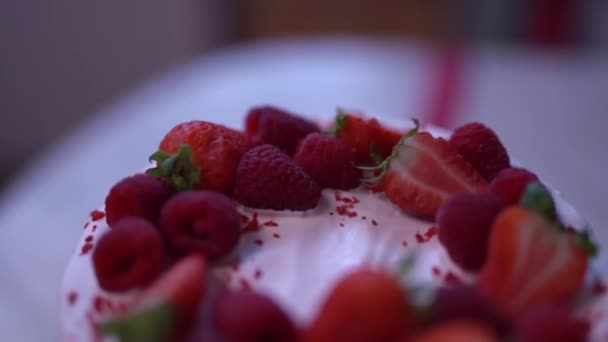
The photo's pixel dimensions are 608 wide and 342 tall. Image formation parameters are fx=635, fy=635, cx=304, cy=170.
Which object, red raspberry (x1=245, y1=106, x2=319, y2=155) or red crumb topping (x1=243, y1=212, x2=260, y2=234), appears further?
red raspberry (x1=245, y1=106, x2=319, y2=155)

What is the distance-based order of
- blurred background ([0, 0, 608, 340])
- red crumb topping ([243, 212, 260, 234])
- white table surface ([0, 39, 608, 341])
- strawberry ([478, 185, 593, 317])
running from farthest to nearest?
blurred background ([0, 0, 608, 340]) < white table surface ([0, 39, 608, 341]) < red crumb topping ([243, 212, 260, 234]) < strawberry ([478, 185, 593, 317])

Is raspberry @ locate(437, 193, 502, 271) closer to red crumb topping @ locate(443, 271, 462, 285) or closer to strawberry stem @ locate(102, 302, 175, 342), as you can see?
red crumb topping @ locate(443, 271, 462, 285)

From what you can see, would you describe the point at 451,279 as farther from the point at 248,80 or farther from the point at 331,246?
the point at 248,80

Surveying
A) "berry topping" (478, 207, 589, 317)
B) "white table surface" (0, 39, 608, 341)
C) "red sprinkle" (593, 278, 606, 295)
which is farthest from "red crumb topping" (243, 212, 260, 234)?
"white table surface" (0, 39, 608, 341)

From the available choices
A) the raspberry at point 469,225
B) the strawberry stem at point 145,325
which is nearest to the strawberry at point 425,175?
the raspberry at point 469,225

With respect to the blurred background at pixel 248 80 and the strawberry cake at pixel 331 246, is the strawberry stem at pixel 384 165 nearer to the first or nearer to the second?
the strawberry cake at pixel 331 246

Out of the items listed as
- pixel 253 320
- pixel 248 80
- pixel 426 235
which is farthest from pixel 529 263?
pixel 248 80

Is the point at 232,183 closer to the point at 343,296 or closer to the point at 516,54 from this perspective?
the point at 343,296

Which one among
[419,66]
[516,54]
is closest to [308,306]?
[419,66]
